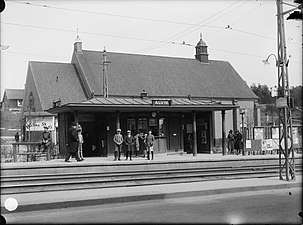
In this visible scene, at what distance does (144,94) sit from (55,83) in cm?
1825

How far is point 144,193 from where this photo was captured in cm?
1233

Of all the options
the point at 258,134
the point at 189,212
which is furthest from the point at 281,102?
the point at 258,134

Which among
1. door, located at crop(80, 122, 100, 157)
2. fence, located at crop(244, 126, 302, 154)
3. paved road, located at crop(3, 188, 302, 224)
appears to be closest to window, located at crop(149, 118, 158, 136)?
door, located at crop(80, 122, 100, 157)

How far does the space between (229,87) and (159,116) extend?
25960 mm

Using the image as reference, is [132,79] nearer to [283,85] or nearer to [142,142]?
[142,142]

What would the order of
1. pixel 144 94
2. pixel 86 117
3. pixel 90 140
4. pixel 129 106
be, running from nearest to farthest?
pixel 129 106, pixel 86 117, pixel 90 140, pixel 144 94

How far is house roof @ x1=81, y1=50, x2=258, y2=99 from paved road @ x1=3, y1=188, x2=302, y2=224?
3373 cm

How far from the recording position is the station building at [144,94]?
2738cm

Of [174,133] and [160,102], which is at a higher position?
[160,102]

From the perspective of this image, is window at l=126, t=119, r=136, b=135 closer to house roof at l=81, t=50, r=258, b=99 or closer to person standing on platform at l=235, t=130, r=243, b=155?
person standing on platform at l=235, t=130, r=243, b=155

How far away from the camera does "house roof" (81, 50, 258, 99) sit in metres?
46.5

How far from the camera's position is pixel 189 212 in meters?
9.59

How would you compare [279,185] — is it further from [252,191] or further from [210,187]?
[210,187]

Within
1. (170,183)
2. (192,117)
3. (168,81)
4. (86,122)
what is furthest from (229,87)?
(170,183)
